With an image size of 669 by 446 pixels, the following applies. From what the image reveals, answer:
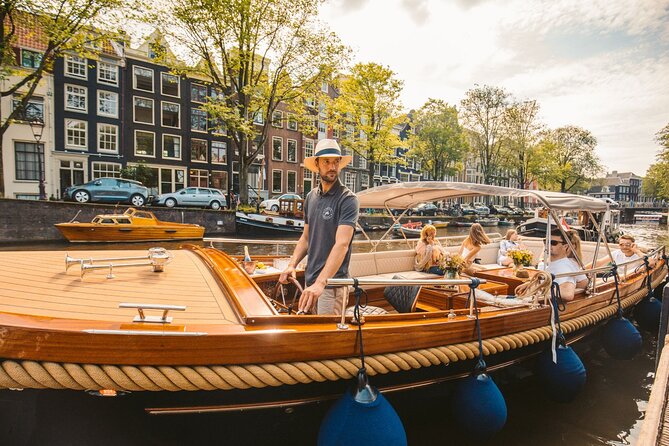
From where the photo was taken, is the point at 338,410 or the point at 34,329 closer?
the point at 34,329

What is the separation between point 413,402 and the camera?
2.54 meters

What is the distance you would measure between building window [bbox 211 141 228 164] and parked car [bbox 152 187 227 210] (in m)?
5.90

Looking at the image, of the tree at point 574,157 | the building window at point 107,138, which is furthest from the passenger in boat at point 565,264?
the tree at point 574,157

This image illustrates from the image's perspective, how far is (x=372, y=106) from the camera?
72.8 feet

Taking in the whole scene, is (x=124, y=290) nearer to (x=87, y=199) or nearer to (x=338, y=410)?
(x=338, y=410)

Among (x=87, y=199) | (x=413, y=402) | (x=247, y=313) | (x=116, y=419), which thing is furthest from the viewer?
(x=87, y=199)

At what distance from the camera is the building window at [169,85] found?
23.7 metres

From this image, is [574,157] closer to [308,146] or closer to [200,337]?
[308,146]

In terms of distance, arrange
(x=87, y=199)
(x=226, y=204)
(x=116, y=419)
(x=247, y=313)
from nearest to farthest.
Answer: (x=116, y=419)
(x=247, y=313)
(x=87, y=199)
(x=226, y=204)

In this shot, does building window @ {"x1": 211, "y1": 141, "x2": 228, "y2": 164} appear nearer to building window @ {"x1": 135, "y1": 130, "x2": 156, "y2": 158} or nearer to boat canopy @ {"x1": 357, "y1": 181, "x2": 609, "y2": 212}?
building window @ {"x1": 135, "y1": 130, "x2": 156, "y2": 158}

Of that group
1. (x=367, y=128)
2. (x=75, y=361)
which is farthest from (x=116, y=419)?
(x=367, y=128)

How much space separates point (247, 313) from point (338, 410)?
0.71 m

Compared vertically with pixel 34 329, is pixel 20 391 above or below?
below

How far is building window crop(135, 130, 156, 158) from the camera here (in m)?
22.9
